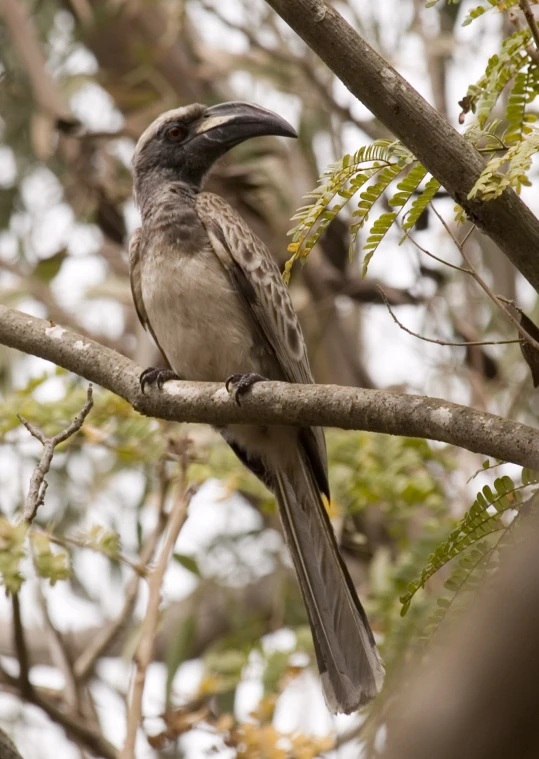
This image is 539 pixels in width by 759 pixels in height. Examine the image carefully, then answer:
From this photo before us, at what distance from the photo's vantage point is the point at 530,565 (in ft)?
2.68

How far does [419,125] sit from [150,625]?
1.60 metres

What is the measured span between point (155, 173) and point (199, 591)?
2.29 metres

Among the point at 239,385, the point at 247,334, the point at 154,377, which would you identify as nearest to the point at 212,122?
the point at 247,334

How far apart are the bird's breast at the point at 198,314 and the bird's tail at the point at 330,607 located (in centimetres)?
43

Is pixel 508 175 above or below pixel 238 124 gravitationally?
below

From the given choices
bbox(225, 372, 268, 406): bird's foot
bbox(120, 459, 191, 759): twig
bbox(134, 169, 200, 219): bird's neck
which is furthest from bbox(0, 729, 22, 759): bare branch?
bbox(134, 169, 200, 219): bird's neck

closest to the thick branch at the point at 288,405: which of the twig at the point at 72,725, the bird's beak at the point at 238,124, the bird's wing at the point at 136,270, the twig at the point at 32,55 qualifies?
the bird's wing at the point at 136,270

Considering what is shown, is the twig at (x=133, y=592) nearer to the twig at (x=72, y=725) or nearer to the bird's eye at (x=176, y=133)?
the twig at (x=72, y=725)

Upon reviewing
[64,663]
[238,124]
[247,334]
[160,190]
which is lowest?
[64,663]

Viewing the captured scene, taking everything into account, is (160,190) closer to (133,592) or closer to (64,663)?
(133,592)

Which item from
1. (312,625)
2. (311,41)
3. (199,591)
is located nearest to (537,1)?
(311,41)

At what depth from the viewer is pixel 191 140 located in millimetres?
4188

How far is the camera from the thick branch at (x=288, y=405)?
2.02 meters

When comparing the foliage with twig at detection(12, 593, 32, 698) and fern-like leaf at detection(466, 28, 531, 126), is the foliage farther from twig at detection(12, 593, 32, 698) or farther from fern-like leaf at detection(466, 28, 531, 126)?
twig at detection(12, 593, 32, 698)
